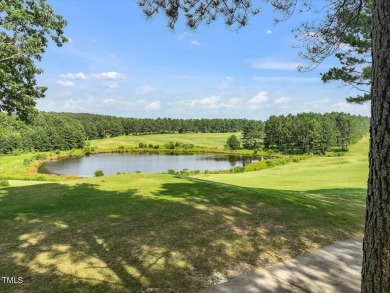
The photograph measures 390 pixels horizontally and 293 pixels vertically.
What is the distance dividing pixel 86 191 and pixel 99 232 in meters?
4.88

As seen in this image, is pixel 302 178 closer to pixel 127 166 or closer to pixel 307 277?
pixel 307 277

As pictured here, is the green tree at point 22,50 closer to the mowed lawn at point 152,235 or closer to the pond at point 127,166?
the mowed lawn at point 152,235

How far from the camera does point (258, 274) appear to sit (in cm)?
471

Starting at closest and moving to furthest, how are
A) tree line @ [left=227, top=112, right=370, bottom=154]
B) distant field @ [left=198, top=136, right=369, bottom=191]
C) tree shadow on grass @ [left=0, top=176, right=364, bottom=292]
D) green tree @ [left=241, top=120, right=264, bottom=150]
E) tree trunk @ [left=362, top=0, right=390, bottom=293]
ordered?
tree trunk @ [left=362, top=0, right=390, bottom=293] → tree shadow on grass @ [left=0, top=176, right=364, bottom=292] → distant field @ [left=198, top=136, right=369, bottom=191] → tree line @ [left=227, top=112, right=370, bottom=154] → green tree @ [left=241, top=120, right=264, bottom=150]

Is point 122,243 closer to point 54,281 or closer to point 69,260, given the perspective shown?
point 69,260

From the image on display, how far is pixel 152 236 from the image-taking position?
6.09m

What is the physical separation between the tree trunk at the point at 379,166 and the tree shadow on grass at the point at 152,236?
7.92ft

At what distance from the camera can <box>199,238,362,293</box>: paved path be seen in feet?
14.2

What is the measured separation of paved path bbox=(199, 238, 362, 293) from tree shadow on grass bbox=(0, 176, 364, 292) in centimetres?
24

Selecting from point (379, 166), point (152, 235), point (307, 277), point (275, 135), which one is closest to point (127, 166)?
point (275, 135)

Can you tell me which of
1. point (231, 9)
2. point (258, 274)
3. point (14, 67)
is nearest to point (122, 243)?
point (258, 274)

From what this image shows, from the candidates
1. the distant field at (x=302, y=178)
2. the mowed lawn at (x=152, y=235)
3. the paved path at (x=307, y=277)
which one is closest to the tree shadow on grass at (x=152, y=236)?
the mowed lawn at (x=152, y=235)

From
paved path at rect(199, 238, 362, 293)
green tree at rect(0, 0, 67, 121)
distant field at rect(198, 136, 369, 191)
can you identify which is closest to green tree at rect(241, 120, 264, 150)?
distant field at rect(198, 136, 369, 191)

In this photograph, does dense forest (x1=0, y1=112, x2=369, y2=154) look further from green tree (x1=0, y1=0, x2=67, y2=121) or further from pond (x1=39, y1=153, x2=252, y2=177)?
green tree (x1=0, y1=0, x2=67, y2=121)
